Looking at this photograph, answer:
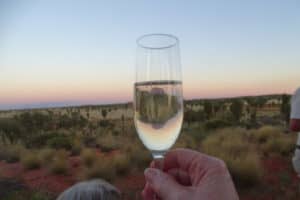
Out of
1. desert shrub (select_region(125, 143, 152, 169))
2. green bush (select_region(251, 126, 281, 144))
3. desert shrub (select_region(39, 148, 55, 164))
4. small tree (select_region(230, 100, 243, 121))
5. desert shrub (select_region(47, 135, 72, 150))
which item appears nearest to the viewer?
desert shrub (select_region(125, 143, 152, 169))

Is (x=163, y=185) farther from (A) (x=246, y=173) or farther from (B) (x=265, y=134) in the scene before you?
(B) (x=265, y=134)

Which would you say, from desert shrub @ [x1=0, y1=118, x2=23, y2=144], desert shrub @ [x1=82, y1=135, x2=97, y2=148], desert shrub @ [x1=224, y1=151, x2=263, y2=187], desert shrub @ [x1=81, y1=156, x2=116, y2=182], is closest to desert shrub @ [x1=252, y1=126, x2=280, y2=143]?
desert shrub @ [x1=224, y1=151, x2=263, y2=187]

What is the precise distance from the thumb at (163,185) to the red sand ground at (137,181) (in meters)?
5.60

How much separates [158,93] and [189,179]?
384mm

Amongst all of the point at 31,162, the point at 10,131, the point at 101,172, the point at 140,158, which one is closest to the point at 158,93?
the point at 101,172

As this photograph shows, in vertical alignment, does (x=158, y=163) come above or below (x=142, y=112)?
below

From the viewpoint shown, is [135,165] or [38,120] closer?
[135,165]

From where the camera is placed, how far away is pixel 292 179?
7199 mm

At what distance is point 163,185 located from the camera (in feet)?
3.56

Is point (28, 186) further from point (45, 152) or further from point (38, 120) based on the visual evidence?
point (38, 120)

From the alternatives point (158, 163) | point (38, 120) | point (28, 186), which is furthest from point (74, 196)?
point (38, 120)

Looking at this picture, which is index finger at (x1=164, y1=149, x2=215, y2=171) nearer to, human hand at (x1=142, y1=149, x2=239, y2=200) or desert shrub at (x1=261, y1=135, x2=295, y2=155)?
human hand at (x1=142, y1=149, x2=239, y2=200)

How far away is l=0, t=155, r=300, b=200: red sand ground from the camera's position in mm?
6488

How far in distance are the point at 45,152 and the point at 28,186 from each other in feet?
9.41
